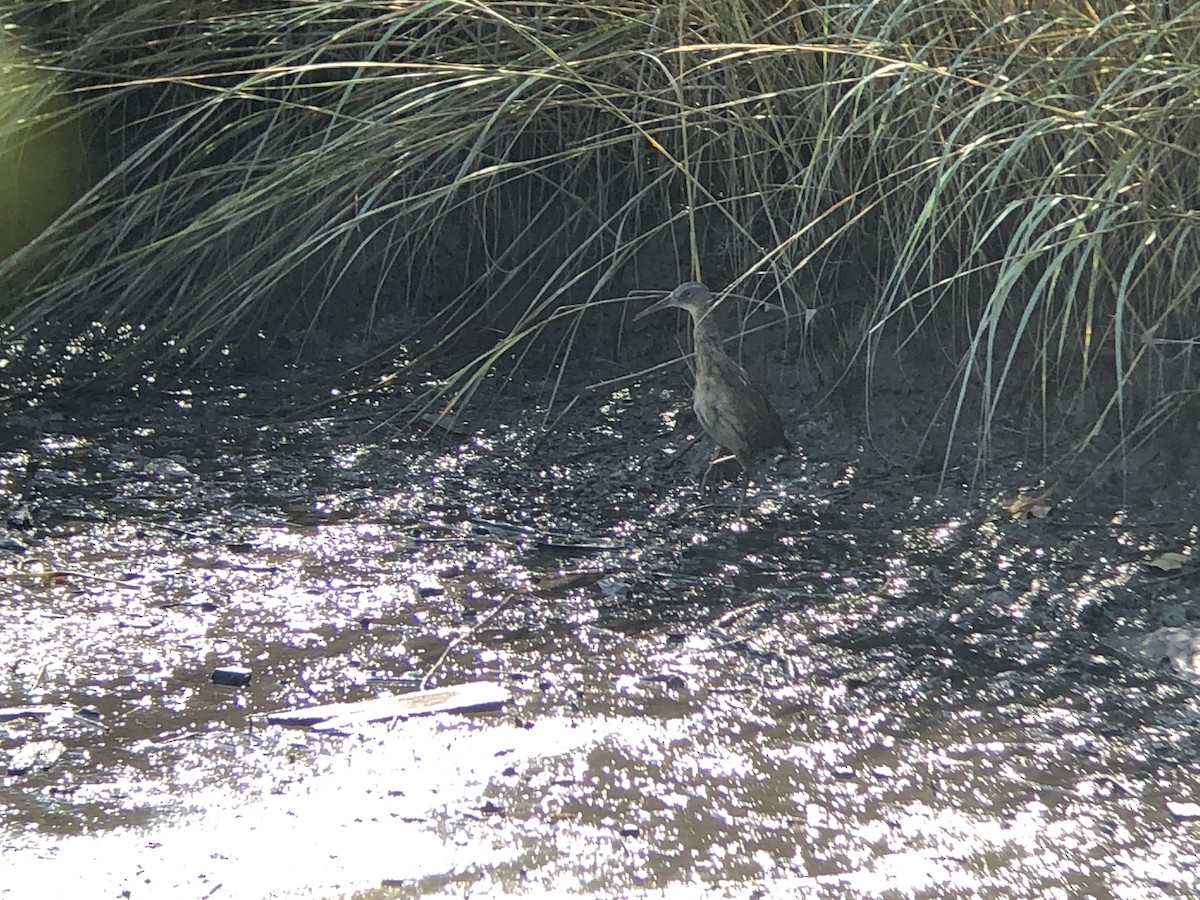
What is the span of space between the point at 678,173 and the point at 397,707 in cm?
208

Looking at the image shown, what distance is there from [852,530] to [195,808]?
Answer: 5.61 feet

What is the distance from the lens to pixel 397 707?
2543 mm

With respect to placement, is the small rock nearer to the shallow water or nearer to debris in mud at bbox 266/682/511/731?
the shallow water

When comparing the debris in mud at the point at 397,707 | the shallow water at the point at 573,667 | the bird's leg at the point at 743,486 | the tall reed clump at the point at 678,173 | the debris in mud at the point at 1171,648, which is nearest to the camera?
the shallow water at the point at 573,667

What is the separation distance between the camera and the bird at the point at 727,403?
3.55 meters

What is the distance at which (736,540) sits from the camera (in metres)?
3.39

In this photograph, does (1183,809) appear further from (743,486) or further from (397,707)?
(743,486)

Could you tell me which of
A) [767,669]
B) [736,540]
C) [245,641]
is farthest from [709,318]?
[245,641]

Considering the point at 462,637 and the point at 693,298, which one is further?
the point at 693,298

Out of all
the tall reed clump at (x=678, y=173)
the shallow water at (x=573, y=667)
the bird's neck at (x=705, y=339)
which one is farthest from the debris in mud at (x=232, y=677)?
the bird's neck at (x=705, y=339)

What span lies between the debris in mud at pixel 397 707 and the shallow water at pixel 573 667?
0.03 metres

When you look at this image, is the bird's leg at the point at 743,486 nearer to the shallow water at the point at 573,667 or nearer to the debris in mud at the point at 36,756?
the shallow water at the point at 573,667

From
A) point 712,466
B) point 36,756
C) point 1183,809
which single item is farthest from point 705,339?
point 36,756

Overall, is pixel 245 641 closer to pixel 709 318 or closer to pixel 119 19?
pixel 709 318
